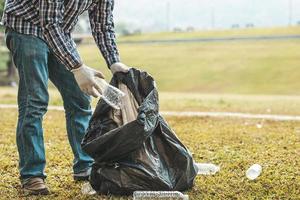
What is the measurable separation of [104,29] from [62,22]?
0.38m

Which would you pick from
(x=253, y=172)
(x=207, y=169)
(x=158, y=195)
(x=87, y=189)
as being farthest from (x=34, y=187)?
(x=253, y=172)

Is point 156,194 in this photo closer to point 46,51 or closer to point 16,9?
point 46,51

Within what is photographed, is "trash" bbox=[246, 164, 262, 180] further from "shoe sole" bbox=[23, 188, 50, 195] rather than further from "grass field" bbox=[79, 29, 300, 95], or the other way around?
"grass field" bbox=[79, 29, 300, 95]

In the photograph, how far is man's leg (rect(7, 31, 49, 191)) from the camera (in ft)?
11.8

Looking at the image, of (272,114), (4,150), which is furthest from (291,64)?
(4,150)

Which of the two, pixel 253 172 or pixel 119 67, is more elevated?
pixel 119 67

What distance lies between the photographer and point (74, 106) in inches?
155

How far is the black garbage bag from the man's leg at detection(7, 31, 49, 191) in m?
0.34

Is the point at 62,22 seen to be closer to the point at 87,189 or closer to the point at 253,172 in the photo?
the point at 87,189

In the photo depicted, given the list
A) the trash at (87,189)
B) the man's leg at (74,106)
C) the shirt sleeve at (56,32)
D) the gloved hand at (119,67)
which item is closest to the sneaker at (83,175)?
the man's leg at (74,106)

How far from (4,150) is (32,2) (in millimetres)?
2309

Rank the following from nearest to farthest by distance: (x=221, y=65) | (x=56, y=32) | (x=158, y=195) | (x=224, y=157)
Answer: (x=158, y=195) → (x=56, y=32) → (x=224, y=157) → (x=221, y=65)

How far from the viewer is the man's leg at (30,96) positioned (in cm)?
360

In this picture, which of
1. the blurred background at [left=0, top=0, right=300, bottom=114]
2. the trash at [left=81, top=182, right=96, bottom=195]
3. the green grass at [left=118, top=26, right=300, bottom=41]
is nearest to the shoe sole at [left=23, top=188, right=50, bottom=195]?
the trash at [left=81, top=182, right=96, bottom=195]
